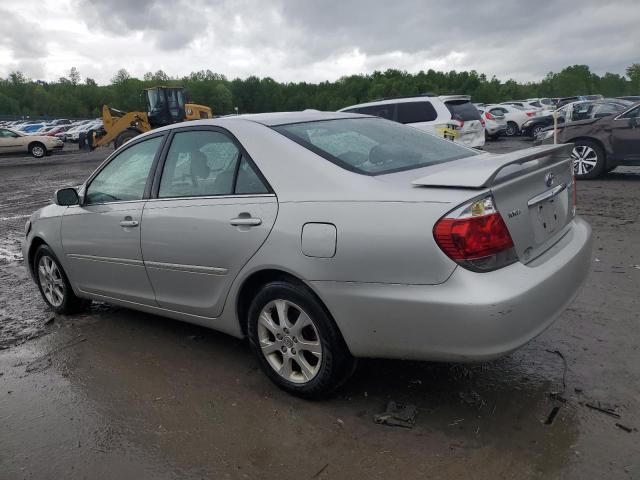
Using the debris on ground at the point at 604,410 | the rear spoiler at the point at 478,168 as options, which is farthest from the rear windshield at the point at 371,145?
the debris on ground at the point at 604,410

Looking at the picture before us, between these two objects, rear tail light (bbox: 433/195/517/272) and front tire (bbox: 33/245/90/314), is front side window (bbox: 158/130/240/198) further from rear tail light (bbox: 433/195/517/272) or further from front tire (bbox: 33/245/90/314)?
front tire (bbox: 33/245/90/314)

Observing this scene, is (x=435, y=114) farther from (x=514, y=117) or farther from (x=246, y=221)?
(x=514, y=117)

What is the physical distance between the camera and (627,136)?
1003 centimetres

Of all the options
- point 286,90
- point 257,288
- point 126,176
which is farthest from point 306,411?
point 286,90

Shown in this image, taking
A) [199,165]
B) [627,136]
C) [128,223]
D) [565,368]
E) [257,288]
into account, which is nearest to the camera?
[257,288]

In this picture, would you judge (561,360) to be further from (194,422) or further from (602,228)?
(602,228)

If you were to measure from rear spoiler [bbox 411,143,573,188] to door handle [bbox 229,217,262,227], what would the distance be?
0.90 meters

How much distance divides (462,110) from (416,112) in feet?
4.03

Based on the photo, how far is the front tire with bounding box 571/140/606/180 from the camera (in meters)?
10.5

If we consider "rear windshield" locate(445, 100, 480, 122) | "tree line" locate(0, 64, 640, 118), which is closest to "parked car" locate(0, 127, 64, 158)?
"rear windshield" locate(445, 100, 480, 122)

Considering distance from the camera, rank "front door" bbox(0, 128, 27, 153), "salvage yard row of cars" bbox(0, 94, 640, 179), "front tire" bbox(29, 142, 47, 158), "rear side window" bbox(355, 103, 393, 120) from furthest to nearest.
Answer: "front tire" bbox(29, 142, 47, 158) → "front door" bbox(0, 128, 27, 153) → "rear side window" bbox(355, 103, 393, 120) → "salvage yard row of cars" bbox(0, 94, 640, 179)

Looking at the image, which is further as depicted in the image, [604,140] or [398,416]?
[604,140]

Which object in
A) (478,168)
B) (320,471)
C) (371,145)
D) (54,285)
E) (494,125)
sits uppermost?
(494,125)

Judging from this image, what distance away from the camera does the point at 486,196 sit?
2545 mm
